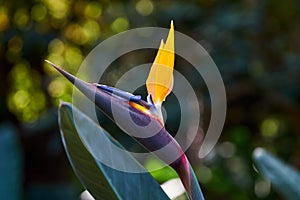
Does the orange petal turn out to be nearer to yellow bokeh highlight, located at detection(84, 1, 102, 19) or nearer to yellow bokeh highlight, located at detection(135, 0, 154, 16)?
yellow bokeh highlight, located at detection(135, 0, 154, 16)

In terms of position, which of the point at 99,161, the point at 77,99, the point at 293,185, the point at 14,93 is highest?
the point at 99,161

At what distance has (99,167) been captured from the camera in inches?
16.1

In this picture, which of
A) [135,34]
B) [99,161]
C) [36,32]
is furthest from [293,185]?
[36,32]

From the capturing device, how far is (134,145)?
1508 millimetres

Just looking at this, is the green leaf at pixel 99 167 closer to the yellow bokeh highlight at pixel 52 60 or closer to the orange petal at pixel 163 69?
the orange petal at pixel 163 69

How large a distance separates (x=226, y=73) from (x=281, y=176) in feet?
3.08

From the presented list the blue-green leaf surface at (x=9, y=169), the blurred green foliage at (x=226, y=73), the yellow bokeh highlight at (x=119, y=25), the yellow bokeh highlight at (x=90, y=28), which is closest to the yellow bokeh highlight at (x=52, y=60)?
the blurred green foliage at (x=226, y=73)

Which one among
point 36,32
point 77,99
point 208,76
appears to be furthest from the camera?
point 36,32

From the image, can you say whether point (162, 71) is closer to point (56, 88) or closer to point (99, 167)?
point (99, 167)

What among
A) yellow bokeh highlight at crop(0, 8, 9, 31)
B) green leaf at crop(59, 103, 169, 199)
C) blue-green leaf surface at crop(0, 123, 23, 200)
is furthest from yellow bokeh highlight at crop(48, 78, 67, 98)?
green leaf at crop(59, 103, 169, 199)

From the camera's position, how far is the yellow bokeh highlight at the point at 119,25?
1848mm

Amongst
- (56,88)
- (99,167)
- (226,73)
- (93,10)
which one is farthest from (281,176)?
(93,10)

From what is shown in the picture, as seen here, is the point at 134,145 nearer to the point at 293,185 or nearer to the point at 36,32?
the point at 36,32

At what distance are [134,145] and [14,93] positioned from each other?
2.90 feet
